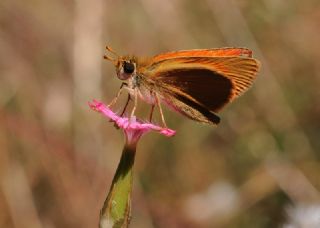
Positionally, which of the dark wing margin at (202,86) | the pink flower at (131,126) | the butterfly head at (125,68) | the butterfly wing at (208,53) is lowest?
the pink flower at (131,126)

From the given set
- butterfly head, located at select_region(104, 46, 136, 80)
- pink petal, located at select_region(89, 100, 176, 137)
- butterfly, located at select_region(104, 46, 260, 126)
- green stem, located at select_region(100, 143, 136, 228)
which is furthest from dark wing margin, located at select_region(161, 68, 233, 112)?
green stem, located at select_region(100, 143, 136, 228)

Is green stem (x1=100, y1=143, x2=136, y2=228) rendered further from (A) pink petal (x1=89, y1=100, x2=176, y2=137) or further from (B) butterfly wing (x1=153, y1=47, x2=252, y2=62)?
(B) butterfly wing (x1=153, y1=47, x2=252, y2=62)

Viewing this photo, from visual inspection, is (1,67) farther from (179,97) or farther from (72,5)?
(179,97)

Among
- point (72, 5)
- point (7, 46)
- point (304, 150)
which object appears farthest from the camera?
point (72, 5)

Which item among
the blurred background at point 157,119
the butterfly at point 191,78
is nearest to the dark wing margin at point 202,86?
the butterfly at point 191,78

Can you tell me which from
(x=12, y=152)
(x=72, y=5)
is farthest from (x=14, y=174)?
(x=72, y=5)

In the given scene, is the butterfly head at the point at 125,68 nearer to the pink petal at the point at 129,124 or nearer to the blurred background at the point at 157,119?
the pink petal at the point at 129,124

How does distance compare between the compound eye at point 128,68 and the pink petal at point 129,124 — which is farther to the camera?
the compound eye at point 128,68
